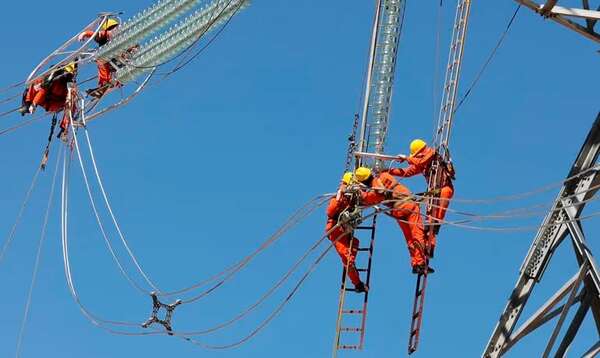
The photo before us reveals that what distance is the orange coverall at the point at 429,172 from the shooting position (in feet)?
96.3

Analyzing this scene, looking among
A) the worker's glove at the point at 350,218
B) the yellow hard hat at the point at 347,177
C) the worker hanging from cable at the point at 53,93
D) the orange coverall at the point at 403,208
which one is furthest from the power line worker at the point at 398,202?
the worker hanging from cable at the point at 53,93

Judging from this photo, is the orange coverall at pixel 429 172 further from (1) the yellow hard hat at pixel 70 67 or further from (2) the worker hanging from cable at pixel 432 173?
(1) the yellow hard hat at pixel 70 67

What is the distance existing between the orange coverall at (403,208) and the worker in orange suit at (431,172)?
14.1 inches

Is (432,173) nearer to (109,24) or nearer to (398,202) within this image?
(398,202)

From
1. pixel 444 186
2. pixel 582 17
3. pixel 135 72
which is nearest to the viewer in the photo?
pixel 582 17

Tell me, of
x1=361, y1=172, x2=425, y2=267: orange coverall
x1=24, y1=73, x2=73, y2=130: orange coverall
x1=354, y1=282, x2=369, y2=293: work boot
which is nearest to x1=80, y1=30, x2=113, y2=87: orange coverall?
x1=24, y1=73, x2=73, y2=130: orange coverall

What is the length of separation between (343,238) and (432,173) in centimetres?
249

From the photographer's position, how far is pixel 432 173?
29.6m

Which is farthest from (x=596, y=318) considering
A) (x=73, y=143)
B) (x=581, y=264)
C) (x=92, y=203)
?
(x=73, y=143)

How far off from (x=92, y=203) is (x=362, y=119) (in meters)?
5.54

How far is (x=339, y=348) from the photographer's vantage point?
29.7 meters

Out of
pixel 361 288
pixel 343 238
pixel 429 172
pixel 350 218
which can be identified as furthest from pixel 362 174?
pixel 361 288

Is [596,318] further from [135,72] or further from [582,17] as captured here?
[135,72]

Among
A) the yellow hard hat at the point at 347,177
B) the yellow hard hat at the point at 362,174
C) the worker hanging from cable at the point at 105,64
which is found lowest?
the yellow hard hat at the point at 362,174
